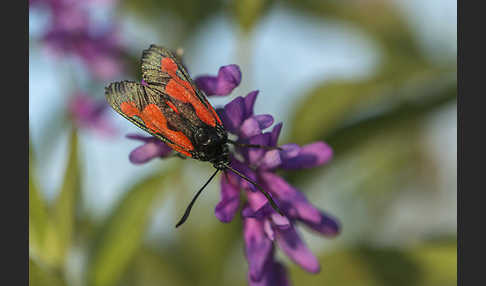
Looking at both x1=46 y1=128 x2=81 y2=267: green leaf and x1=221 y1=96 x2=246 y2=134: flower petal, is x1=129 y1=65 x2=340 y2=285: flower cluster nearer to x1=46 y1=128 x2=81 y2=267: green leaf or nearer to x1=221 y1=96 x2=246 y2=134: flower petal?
x1=221 y1=96 x2=246 y2=134: flower petal

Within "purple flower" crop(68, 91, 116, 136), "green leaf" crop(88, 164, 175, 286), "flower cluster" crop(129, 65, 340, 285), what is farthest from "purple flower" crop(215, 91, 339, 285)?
"purple flower" crop(68, 91, 116, 136)

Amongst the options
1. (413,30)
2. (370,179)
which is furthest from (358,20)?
(370,179)

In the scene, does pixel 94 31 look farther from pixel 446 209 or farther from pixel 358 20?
pixel 446 209

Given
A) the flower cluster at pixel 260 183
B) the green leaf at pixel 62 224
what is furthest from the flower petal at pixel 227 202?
the green leaf at pixel 62 224

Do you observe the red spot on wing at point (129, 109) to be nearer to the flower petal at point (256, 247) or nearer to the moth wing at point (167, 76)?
the moth wing at point (167, 76)

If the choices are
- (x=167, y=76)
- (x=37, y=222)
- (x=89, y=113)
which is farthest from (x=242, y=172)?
(x=89, y=113)
